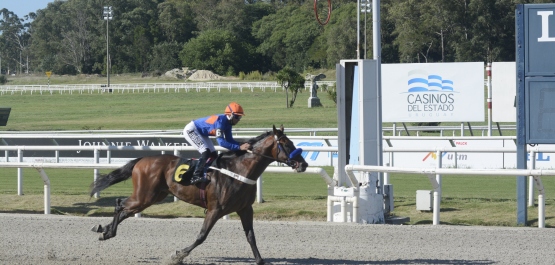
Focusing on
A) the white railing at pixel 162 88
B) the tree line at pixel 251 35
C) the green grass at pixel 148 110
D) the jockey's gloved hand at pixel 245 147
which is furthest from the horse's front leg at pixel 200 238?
the white railing at pixel 162 88

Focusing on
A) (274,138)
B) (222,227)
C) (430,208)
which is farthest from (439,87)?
(274,138)

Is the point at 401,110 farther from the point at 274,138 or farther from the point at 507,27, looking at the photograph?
the point at 507,27

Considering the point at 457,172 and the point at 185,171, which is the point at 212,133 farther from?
the point at 457,172

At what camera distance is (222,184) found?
7.05m

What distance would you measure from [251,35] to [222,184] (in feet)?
212

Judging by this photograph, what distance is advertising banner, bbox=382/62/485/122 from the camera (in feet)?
52.6

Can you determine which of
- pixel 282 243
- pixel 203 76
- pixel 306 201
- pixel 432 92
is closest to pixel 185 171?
pixel 282 243

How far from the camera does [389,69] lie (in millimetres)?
16125

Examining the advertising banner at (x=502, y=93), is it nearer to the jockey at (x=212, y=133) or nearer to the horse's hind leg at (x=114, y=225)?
the jockey at (x=212, y=133)

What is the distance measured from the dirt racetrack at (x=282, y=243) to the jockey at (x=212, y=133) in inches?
33.9

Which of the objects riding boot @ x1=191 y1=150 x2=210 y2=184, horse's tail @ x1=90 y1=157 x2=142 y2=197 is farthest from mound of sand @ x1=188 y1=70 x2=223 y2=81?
riding boot @ x1=191 y1=150 x2=210 y2=184

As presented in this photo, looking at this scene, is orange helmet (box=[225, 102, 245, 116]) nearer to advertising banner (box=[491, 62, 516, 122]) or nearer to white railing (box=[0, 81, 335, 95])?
advertising banner (box=[491, 62, 516, 122])

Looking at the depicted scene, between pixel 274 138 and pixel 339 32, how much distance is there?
45089 millimetres

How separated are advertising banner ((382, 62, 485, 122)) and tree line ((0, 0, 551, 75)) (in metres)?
22.6
